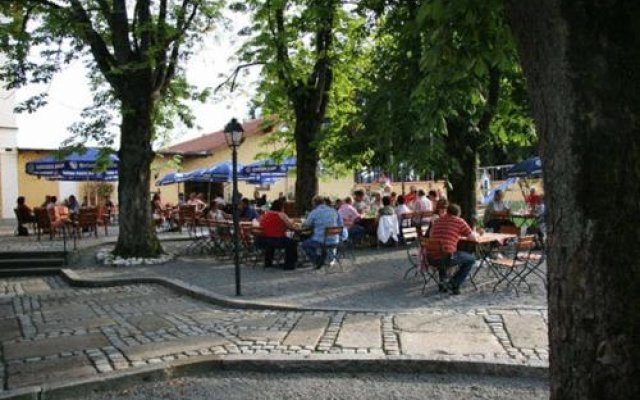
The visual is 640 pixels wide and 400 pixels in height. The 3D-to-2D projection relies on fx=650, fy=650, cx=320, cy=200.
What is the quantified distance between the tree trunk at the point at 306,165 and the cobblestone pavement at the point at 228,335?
29.7ft

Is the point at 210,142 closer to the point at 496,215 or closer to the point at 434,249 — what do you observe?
the point at 496,215

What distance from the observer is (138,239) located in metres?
15.3

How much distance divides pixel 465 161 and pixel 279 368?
10.4 meters

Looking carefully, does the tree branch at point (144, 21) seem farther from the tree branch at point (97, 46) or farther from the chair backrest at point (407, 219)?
the chair backrest at point (407, 219)

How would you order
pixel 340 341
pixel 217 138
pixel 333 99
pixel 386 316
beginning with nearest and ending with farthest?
1. pixel 340 341
2. pixel 386 316
3. pixel 333 99
4. pixel 217 138

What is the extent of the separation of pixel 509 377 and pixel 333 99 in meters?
16.1

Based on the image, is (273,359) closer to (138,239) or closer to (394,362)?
(394,362)

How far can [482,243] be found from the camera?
37.7 feet

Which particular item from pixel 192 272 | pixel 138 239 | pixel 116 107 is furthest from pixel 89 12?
pixel 192 272

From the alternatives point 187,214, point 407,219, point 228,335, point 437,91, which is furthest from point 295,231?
point 187,214

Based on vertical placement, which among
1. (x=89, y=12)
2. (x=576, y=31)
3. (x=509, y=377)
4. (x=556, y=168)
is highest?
(x=89, y=12)

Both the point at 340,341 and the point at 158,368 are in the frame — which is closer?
the point at 158,368

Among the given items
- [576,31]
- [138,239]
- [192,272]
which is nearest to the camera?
[576,31]

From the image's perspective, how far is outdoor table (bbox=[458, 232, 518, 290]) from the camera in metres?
10.7
